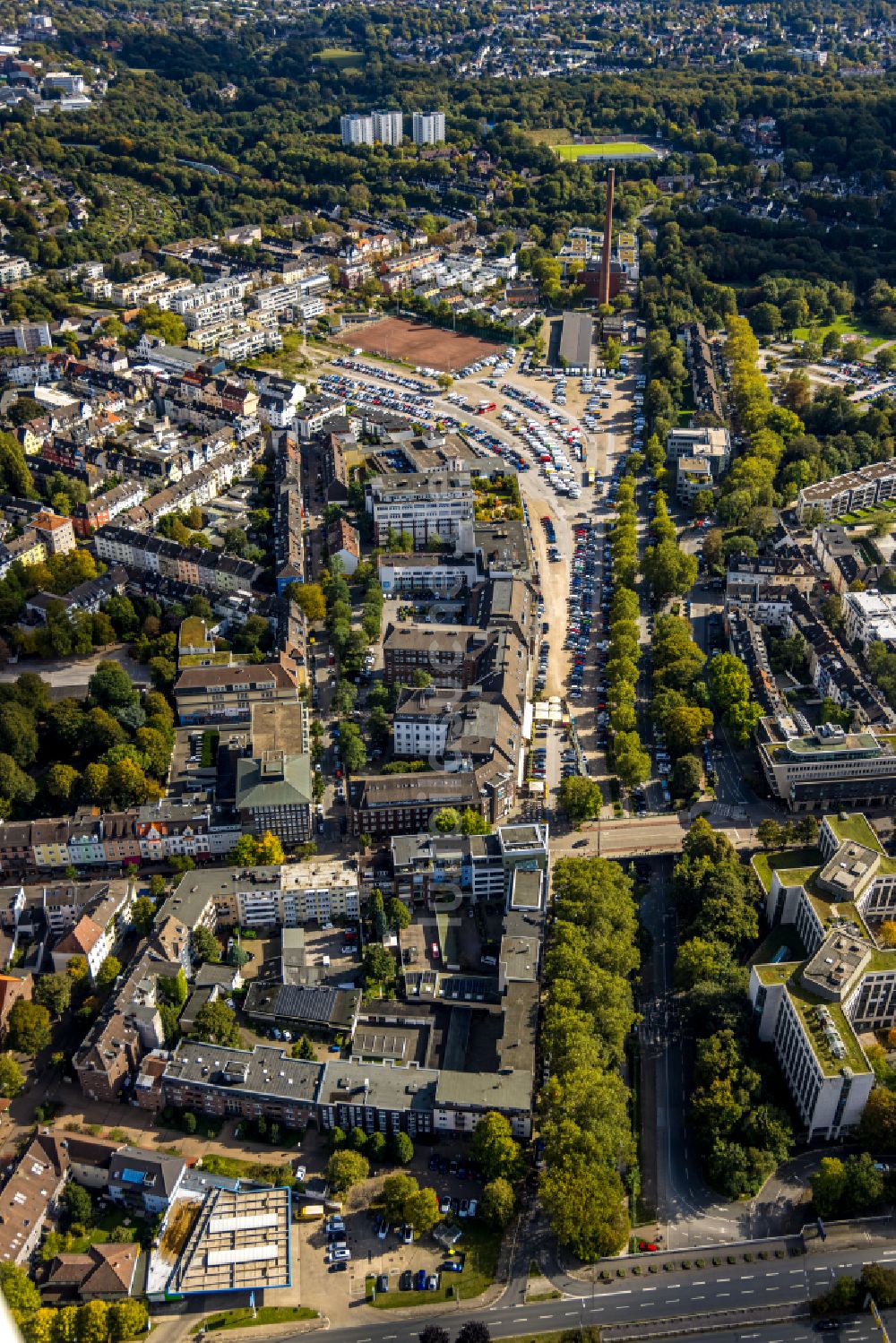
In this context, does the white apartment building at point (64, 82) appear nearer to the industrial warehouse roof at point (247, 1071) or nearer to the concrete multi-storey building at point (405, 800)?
the concrete multi-storey building at point (405, 800)

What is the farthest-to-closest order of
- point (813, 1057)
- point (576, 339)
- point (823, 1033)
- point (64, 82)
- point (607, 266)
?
point (64, 82)
point (607, 266)
point (576, 339)
point (823, 1033)
point (813, 1057)

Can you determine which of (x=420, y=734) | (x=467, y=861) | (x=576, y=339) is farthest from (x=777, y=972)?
(x=576, y=339)

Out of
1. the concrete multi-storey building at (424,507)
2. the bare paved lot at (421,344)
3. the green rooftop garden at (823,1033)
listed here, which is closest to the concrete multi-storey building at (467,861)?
the green rooftop garden at (823,1033)

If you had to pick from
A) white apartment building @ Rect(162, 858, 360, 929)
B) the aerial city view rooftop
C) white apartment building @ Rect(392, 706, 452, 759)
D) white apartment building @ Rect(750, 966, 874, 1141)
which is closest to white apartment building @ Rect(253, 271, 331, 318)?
the aerial city view rooftop

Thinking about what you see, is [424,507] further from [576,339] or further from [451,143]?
[451,143]

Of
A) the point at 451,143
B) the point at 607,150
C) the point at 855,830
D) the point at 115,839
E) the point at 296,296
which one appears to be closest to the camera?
the point at 855,830

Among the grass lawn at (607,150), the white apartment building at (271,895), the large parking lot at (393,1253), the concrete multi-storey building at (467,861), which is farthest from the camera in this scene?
the grass lawn at (607,150)
